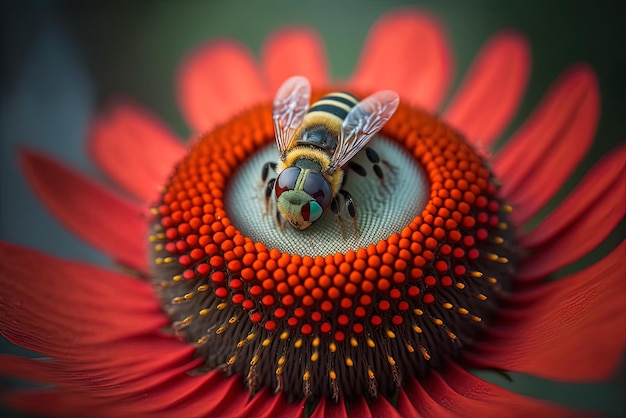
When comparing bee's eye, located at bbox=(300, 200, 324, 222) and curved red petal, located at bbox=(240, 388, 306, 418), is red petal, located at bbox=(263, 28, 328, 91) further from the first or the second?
curved red petal, located at bbox=(240, 388, 306, 418)

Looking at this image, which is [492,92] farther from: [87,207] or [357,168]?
[87,207]

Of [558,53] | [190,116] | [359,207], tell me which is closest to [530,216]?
[359,207]

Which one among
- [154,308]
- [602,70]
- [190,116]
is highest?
[190,116]

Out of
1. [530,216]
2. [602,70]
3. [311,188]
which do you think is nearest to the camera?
[311,188]

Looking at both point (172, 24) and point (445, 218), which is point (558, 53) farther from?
point (172, 24)

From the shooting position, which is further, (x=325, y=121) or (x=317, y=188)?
(x=325, y=121)

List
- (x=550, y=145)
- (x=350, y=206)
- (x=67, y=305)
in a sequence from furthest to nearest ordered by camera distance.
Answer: (x=550, y=145)
(x=67, y=305)
(x=350, y=206)

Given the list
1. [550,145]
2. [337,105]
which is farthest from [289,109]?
[550,145]

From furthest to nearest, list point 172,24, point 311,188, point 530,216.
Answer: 1. point 172,24
2. point 530,216
3. point 311,188
